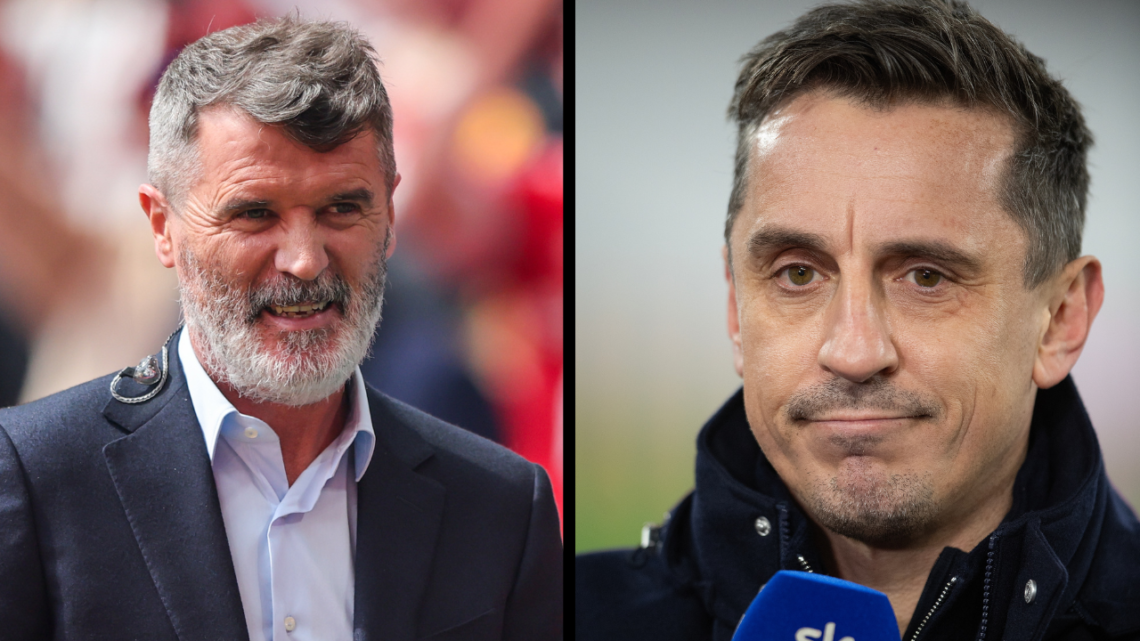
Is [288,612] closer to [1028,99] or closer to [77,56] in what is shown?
[77,56]

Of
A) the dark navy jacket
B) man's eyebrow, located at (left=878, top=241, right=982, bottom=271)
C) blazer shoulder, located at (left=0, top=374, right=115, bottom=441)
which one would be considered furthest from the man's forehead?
blazer shoulder, located at (left=0, top=374, right=115, bottom=441)

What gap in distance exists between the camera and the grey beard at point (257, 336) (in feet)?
5.26

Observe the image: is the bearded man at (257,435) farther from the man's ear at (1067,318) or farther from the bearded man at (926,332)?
the man's ear at (1067,318)

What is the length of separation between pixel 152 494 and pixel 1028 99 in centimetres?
159

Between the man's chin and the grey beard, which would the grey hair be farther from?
the man's chin

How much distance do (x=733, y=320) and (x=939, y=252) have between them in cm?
46

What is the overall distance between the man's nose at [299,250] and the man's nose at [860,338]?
880 millimetres

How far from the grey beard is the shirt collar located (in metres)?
0.02

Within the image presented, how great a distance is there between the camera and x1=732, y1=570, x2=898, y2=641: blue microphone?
1.28 m

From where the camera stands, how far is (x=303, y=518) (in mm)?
1614

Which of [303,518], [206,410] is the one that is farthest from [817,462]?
[206,410]

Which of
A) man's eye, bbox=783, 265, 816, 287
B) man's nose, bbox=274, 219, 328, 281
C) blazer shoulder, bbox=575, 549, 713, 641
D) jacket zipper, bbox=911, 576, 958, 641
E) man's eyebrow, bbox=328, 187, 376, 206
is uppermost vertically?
man's eyebrow, bbox=328, 187, 376, 206

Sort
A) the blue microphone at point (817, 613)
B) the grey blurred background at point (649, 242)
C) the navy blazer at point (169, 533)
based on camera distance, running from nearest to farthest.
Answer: the blue microphone at point (817, 613) < the navy blazer at point (169, 533) < the grey blurred background at point (649, 242)

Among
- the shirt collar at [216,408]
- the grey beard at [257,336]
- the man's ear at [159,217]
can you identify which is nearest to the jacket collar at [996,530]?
the shirt collar at [216,408]
